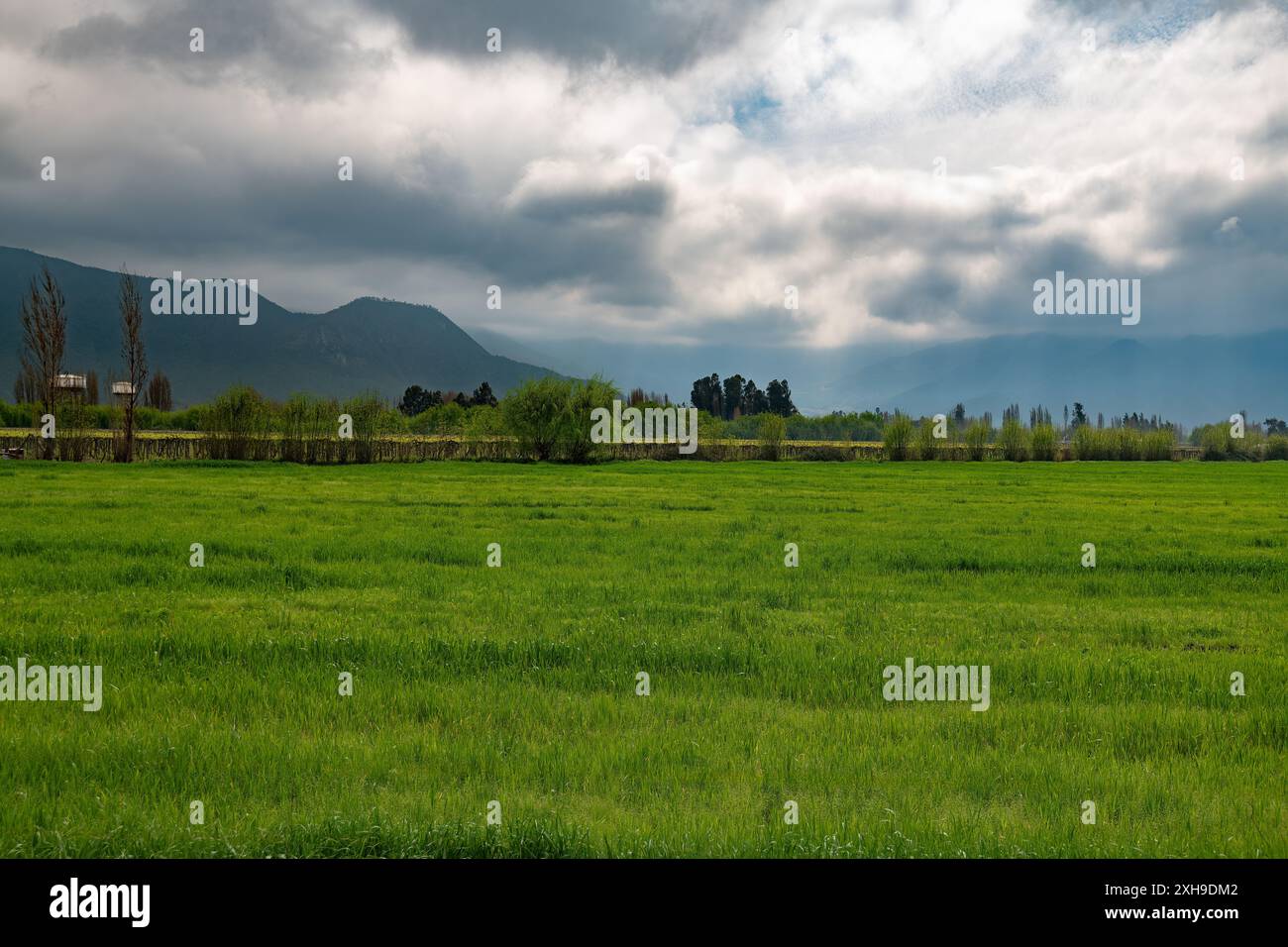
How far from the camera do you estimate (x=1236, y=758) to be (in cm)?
662

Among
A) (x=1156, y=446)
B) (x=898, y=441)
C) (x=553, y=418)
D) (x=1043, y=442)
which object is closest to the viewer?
(x=553, y=418)

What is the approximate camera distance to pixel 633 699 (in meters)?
7.78

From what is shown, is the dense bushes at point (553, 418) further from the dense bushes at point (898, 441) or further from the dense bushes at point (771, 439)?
the dense bushes at point (898, 441)

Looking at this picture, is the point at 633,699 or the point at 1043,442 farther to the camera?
the point at 1043,442

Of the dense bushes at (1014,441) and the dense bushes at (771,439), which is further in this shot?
the dense bushes at (1014,441)

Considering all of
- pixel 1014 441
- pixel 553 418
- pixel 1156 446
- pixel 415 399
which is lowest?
pixel 1156 446

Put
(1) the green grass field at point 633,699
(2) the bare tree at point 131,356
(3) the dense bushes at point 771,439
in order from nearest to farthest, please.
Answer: (1) the green grass field at point 633,699, (2) the bare tree at point 131,356, (3) the dense bushes at point 771,439

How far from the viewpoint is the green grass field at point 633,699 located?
5133 millimetres

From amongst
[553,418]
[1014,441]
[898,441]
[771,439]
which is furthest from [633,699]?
[1014,441]

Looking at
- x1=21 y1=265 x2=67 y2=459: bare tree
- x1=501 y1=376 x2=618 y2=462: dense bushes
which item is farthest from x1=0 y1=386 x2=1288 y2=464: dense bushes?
x1=21 y1=265 x2=67 y2=459: bare tree

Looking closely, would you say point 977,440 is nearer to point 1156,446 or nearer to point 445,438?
point 1156,446

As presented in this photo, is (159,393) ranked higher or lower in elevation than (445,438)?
Result: higher

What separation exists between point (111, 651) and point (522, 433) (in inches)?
2272

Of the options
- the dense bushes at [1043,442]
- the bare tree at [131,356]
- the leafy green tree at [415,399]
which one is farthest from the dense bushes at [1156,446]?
the leafy green tree at [415,399]
